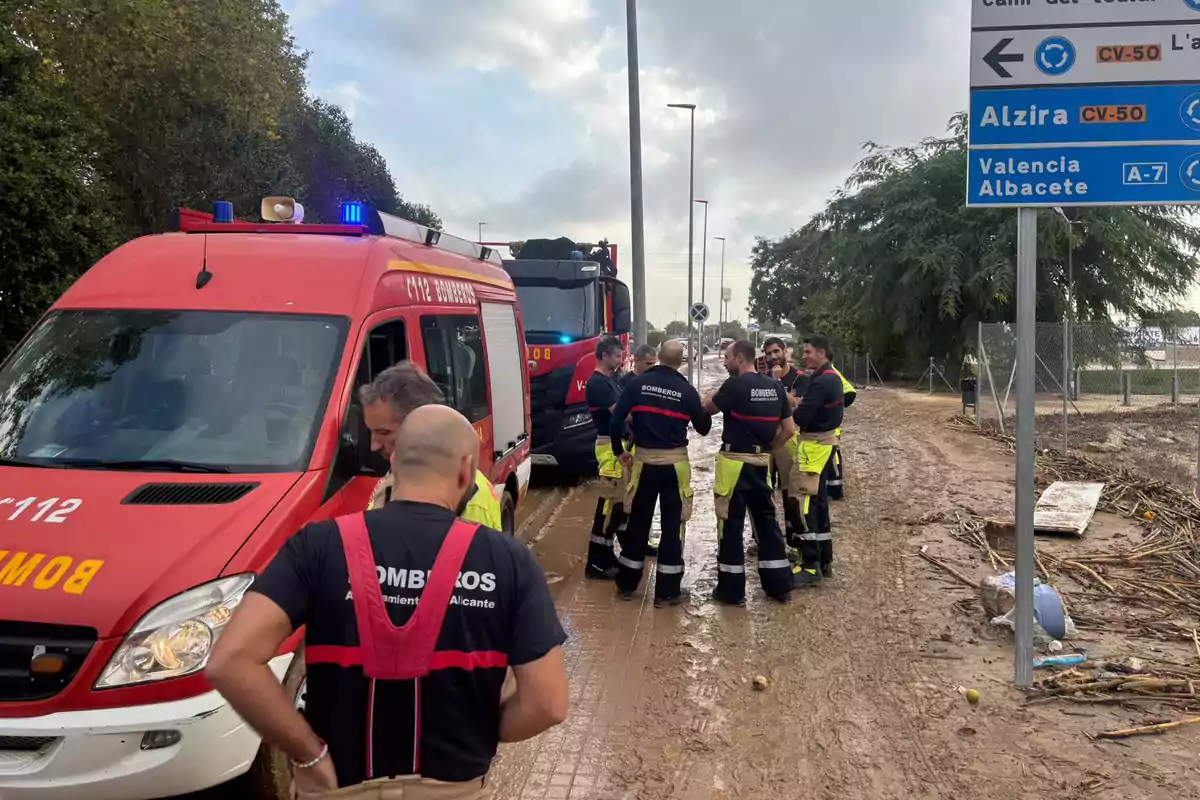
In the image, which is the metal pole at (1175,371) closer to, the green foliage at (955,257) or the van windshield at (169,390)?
the green foliage at (955,257)

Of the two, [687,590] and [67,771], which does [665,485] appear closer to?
[687,590]

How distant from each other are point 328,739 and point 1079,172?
189 inches

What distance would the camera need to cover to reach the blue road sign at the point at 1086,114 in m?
4.91

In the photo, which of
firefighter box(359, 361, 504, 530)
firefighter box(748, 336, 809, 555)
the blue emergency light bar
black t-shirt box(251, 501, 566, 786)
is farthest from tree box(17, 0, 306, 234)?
black t-shirt box(251, 501, 566, 786)

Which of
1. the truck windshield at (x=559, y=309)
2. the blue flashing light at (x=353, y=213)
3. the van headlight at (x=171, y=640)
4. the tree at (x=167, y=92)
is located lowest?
the van headlight at (x=171, y=640)

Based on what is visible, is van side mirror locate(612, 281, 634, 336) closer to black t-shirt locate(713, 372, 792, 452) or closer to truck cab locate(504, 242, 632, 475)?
truck cab locate(504, 242, 632, 475)

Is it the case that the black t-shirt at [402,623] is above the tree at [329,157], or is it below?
below

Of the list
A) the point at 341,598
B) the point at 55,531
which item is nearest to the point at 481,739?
the point at 341,598

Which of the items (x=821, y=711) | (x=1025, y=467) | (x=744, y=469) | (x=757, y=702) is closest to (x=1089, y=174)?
(x=1025, y=467)

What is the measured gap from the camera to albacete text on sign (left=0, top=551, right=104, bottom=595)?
2.99 metres

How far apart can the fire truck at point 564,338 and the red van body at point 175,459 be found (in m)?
5.00

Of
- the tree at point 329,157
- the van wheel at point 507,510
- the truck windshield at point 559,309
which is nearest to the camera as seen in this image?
the van wheel at point 507,510

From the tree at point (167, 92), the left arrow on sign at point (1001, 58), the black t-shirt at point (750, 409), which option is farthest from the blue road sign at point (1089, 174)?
the tree at point (167, 92)

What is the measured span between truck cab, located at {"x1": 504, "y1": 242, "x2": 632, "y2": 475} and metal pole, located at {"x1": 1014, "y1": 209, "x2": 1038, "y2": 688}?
5.70 m
